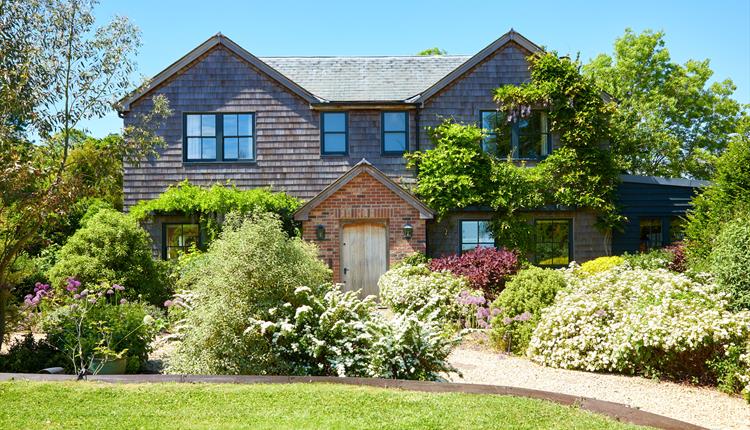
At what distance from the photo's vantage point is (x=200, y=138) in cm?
1866

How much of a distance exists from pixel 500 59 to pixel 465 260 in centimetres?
668

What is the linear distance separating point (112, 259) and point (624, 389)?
32.9 feet

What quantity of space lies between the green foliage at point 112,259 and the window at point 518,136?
9.81 m

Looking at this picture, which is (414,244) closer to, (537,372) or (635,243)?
(635,243)

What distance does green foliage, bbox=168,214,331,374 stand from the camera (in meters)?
8.40

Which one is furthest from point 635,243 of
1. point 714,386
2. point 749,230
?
point 714,386

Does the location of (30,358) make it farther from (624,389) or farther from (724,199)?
(724,199)

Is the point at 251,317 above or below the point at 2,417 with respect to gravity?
above

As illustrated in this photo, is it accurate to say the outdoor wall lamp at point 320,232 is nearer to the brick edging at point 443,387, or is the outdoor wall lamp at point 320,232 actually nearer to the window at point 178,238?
the window at point 178,238

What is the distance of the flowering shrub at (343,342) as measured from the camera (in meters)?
8.14

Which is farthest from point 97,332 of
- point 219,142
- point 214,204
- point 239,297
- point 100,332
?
point 219,142

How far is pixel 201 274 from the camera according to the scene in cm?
915

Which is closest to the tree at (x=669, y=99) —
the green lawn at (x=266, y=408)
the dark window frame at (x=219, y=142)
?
the dark window frame at (x=219, y=142)

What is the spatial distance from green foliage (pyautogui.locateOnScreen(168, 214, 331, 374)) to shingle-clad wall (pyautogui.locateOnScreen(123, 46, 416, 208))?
9.64m
